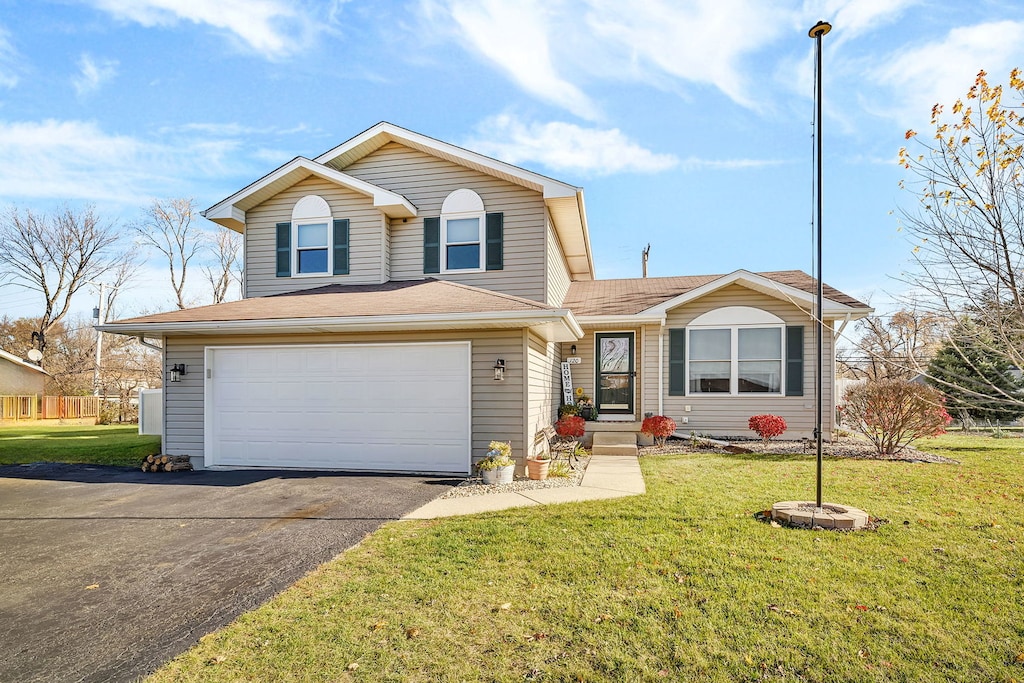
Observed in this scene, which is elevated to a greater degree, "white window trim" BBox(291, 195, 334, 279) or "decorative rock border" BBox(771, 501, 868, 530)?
"white window trim" BBox(291, 195, 334, 279)

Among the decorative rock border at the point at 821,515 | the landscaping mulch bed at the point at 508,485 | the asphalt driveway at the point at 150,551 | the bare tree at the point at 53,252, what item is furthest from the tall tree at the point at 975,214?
the bare tree at the point at 53,252

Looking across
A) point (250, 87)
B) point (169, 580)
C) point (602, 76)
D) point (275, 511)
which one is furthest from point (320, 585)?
point (250, 87)

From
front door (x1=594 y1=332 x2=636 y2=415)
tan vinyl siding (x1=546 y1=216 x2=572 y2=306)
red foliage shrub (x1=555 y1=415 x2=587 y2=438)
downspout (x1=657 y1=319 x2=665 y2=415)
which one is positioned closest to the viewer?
tan vinyl siding (x1=546 y1=216 x2=572 y2=306)

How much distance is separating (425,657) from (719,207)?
49.7ft

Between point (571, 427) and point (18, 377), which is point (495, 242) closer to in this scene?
point (571, 427)

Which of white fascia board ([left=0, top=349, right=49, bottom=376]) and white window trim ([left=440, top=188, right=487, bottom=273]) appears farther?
white fascia board ([left=0, top=349, right=49, bottom=376])

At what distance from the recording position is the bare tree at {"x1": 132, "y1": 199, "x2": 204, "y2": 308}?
28.4m

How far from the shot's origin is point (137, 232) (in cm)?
2864

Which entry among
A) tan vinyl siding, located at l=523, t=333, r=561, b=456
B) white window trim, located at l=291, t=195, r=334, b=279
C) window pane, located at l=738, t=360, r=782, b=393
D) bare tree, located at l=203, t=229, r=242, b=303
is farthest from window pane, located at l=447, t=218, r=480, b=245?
bare tree, located at l=203, t=229, r=242, b=303

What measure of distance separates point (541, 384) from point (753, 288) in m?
5.66

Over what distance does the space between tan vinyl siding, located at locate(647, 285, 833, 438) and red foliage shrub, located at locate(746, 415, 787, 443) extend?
0.60m

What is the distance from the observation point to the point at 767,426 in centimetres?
1131

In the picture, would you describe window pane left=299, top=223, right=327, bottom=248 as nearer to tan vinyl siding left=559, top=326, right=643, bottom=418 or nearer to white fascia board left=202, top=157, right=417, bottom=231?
white fascia board left=202, top=157, right=417, bottom=231

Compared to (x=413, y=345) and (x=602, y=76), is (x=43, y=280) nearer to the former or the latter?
(x=413, y=345)
